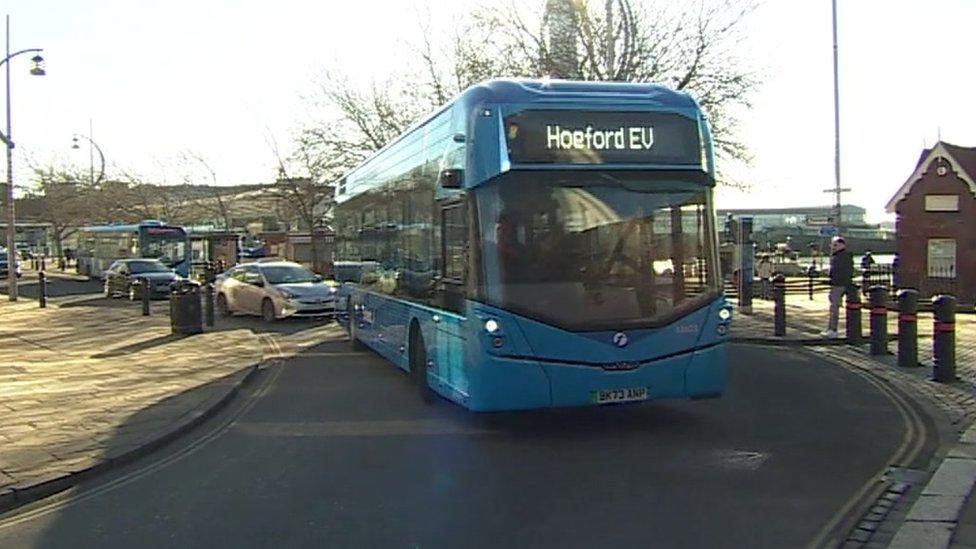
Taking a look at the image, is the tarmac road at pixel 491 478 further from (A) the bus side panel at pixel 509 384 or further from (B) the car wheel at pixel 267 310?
(B) the car wheel at pixel 267 310

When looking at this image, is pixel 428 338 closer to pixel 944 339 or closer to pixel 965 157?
pixel 944 339

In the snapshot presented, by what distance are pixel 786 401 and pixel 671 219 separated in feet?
10.1

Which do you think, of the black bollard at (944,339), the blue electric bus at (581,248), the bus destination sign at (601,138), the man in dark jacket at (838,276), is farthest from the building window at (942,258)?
the bus destination sign at (601,138)

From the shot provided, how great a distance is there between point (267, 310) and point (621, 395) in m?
17.5

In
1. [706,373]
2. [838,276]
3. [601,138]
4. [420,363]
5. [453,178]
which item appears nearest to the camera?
[601,138]

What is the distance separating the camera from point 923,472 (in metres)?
7.60

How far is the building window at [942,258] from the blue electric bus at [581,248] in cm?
3041

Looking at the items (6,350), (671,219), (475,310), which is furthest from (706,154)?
(6,350)

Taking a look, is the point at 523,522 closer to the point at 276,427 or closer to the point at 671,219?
the point at 671,219

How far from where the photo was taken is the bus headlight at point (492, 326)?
28.7ft

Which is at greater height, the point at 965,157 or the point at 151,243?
the point at 965,157

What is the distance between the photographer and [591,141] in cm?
910

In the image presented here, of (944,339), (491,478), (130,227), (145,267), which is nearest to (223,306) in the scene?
(145,267)

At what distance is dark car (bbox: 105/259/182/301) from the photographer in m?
37.6
